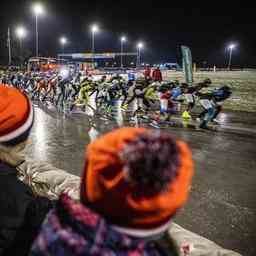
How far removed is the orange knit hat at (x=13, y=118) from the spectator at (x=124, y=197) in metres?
0.86

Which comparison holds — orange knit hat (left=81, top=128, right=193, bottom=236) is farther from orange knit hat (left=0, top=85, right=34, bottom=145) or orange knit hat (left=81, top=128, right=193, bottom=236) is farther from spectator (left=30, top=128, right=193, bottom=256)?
orange knit hat (left=0, top=85, right=34, bottom=145)

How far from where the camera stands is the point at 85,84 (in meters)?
17.1

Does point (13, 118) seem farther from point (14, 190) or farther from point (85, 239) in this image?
point (85, 239)

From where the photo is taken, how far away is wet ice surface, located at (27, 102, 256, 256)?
170 inches

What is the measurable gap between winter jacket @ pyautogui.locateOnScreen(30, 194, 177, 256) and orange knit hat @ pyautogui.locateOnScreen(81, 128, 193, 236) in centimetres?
4

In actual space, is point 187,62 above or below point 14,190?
above

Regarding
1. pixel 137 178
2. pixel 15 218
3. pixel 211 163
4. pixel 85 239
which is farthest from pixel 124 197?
pixel 211 163

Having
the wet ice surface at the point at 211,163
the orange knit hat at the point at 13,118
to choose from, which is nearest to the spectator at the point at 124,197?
the orange knit hat at the point at 13,118

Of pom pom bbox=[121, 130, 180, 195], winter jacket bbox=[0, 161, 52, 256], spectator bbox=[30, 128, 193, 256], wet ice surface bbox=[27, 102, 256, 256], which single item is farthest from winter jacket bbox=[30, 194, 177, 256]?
wet ice surface bbox=[27, 102, 256, 256]

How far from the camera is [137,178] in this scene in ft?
3.75

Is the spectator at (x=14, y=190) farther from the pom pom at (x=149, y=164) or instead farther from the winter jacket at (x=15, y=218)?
the pom pom at (x=149, y=164)

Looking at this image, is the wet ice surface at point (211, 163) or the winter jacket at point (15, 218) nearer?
the winter jacket at point (15, 218)

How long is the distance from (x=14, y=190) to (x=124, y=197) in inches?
41.1

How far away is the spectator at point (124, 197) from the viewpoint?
115 centimetres
